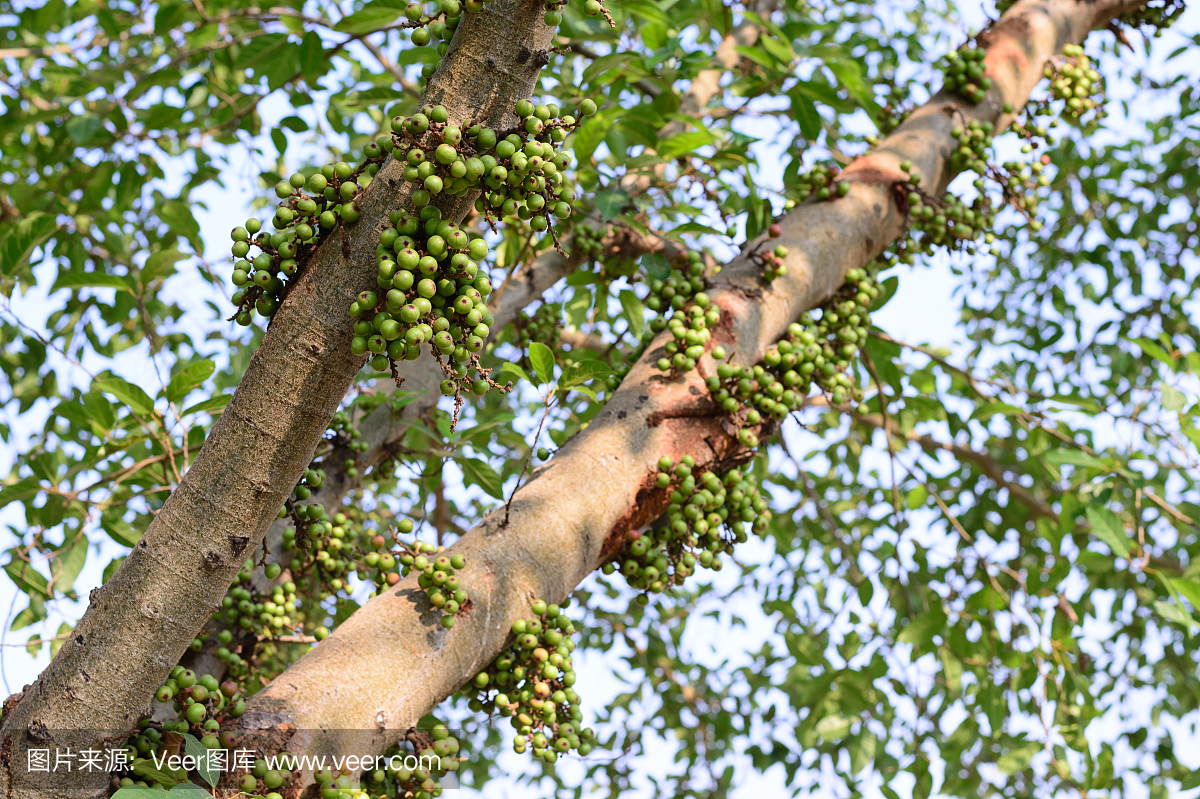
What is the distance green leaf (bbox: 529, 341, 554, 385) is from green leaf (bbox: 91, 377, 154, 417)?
45.8 inches

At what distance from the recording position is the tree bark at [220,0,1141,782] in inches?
64.4

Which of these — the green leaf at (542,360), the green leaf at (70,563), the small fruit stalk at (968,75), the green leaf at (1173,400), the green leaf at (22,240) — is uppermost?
the small fruit stalk at (968,75)

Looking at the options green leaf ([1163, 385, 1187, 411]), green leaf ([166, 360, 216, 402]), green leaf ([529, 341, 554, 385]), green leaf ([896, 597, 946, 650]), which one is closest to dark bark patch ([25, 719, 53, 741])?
green leaf ([166, 360, 216, 402])

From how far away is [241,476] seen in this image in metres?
1.34

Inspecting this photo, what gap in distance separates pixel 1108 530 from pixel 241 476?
2.66m

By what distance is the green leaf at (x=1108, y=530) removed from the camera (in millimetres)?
2656

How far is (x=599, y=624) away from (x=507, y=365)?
378 centimetres

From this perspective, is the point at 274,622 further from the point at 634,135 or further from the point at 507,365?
the point at 634,135

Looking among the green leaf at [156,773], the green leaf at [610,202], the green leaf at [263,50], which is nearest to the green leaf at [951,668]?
the green leaf at [610,202]

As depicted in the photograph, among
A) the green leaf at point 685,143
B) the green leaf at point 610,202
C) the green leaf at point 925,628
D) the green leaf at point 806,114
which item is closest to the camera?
the green leaf at point 685,143

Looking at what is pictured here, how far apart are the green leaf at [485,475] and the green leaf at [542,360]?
1.80ft

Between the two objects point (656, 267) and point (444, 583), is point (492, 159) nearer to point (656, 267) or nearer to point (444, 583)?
point (444, 583)

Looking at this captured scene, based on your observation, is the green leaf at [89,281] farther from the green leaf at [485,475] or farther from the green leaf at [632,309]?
the green leaf at [632,309]

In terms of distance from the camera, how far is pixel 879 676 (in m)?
3.76
